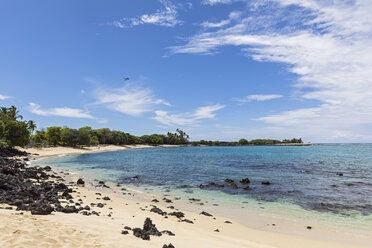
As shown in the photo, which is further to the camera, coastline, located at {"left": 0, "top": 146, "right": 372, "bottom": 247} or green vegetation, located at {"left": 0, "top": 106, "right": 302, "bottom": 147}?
green vegetation, located at {"left": 0, "top": 106, "right": 302, "bottom": 147}

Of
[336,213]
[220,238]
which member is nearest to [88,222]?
[220,238]

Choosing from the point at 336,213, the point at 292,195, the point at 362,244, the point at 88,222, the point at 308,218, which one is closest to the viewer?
the point at 88,222

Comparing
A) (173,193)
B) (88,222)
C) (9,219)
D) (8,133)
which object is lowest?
(173,193)

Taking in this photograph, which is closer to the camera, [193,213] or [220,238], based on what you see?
[220,238]

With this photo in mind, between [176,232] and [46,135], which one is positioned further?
[46,135]

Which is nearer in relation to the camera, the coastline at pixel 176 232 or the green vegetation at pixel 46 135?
the coastline at pixel 176 232

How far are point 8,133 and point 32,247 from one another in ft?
238

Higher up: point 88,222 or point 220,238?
point 88,222

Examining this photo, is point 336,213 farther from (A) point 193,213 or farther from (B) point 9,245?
(B) point 9,245

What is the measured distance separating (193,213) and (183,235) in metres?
5.90

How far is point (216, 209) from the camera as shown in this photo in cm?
1712

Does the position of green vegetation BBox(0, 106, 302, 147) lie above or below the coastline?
above

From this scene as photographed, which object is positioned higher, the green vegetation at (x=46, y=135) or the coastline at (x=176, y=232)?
the green vegetation at (x=46, y=135)

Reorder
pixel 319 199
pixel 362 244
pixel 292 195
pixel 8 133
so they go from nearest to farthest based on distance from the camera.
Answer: pixel 362 244, pixel 319 199, pixel 292 195, pixel 8 133
